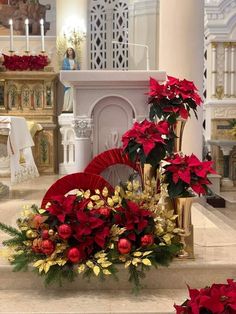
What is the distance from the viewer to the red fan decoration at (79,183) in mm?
3742

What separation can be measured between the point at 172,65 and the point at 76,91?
6.04 feet

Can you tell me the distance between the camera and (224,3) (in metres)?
11.2

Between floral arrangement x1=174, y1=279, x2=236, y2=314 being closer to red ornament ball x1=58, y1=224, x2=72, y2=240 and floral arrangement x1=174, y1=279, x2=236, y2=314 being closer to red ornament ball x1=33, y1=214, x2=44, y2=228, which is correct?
red ornament ball x1=58, y1=224, x2=72, y2=240

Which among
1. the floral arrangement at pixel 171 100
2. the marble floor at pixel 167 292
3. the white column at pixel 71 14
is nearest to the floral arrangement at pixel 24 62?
the white column at pixel 71 14

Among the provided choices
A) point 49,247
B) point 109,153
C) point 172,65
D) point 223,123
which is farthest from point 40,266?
point 223,123

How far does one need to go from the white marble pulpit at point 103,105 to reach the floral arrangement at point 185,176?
1.35 meters

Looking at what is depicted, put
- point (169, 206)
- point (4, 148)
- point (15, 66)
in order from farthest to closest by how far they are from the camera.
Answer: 1. point (15, 66)
2. point (4, 148)
3. point (169, 206)

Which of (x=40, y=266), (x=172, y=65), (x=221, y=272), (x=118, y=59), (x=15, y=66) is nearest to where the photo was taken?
(x=40, y=266)

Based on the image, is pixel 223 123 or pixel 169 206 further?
pixel 223 123

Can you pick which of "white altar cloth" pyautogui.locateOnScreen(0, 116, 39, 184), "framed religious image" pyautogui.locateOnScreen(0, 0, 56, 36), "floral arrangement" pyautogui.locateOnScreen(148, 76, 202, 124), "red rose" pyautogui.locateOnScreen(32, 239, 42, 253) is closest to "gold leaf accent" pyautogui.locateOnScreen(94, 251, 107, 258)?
"red rose" pyautogui.locateOnScreen(32, 239, 42, 253)

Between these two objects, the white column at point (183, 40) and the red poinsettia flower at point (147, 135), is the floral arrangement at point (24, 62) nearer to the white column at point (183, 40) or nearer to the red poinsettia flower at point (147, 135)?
the white column at point (183, 40)

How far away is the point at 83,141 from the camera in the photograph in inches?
177

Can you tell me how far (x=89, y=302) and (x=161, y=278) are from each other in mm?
480

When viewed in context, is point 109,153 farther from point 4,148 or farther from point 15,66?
point 15,66
